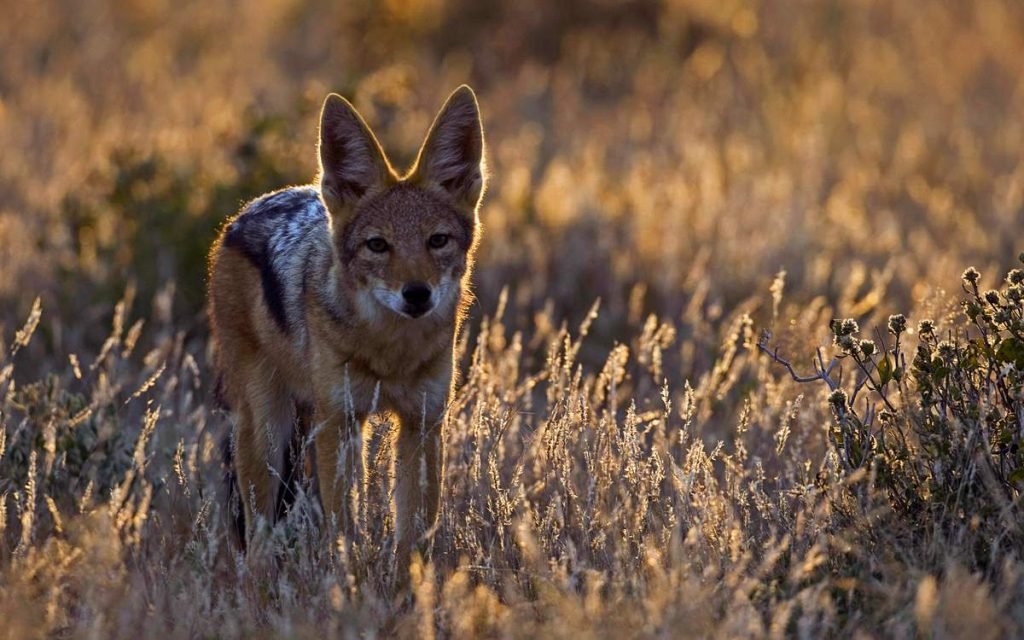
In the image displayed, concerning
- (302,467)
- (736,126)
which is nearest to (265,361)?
(302,467)

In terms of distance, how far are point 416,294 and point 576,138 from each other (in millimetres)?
8746

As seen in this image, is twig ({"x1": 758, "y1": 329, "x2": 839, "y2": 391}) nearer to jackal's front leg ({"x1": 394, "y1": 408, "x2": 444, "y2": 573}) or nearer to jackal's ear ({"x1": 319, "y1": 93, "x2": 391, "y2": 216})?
jackal's front leg ({"x1": 394, "y1": 408, "x2": 444, "y2": 573})

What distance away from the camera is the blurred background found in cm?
924

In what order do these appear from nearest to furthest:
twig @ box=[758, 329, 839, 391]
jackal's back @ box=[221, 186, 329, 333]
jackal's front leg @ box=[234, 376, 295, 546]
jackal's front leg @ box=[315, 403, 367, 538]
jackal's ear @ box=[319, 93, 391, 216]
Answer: twig @ box=[758, 329, 839, 391] → jackal's front leg @ box=[315, 403, 367, 538] → jackal's ear @ box=[319, 93, 391, 216] → jackal's back @ box=[221, 186, 329, 333] → jackal's front leg @ box=[234, 376, 295, 546]

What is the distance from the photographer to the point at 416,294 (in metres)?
5.28

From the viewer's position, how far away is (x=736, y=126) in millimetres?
→ 14414

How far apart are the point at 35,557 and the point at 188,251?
436 cm

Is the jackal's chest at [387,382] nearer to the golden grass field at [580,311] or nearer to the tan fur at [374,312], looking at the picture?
the tan fur at [374,312]

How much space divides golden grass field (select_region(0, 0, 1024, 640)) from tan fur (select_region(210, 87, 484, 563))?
0.21 metres

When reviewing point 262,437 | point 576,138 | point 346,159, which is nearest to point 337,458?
point 262,437

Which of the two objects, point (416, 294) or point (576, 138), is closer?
point (416, 294)

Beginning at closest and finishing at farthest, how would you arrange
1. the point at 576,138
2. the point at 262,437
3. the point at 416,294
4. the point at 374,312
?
1. the point at 416,294
2. the point at 374,312
3. the point at 262,437
4. the point at 576,138

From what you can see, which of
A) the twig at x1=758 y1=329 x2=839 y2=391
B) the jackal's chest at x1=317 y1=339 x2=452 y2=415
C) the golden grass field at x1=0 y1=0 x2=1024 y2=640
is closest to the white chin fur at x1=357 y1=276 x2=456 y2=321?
the jackal's chest at x1=317 y1=339 x2=452 y2=415

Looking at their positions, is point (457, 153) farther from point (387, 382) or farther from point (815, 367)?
point (815, 367)
